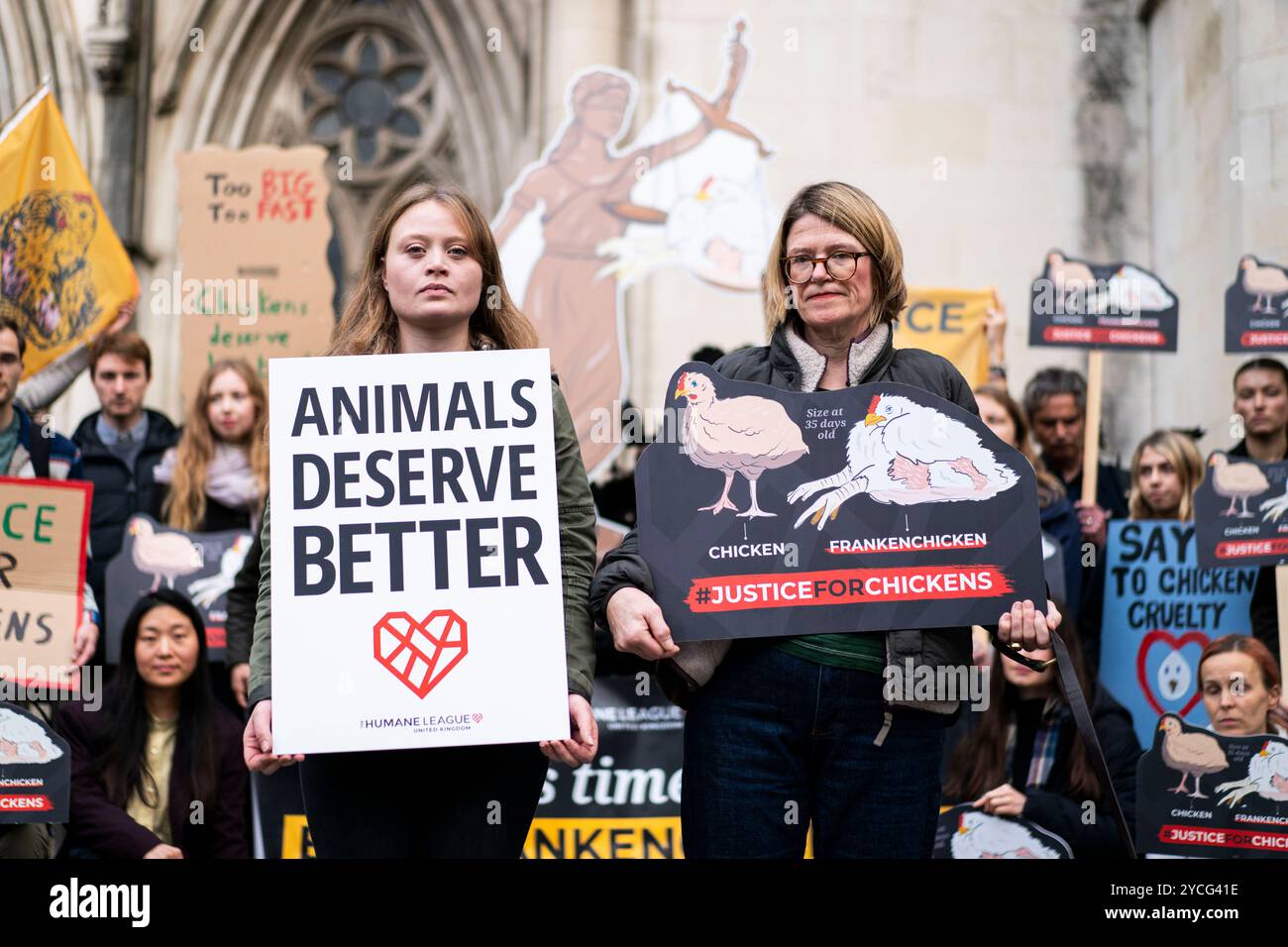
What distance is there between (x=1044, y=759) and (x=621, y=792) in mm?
1509

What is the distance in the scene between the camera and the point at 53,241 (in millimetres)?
6637

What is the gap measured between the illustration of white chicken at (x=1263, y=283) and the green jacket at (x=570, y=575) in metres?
3.91

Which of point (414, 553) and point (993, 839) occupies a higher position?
point (414, 553)

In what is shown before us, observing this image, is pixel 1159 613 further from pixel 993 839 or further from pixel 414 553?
pixel 414 553

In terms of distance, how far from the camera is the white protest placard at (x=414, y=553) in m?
3.15

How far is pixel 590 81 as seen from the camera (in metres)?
7.71

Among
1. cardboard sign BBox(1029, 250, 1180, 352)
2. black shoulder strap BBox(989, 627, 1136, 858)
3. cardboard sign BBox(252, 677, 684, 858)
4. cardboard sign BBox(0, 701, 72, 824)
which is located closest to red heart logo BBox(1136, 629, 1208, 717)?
cardboard sign BBox(1029, 250, 1180, 352)

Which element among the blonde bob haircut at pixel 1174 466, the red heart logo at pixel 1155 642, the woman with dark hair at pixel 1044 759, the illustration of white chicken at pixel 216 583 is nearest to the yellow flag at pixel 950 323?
the blonde bob haircut at pixel 1174 466

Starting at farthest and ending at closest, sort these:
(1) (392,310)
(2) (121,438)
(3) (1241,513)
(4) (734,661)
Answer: (2) (121,438) < (3) (1241,513) < (1) (392,310) < (4) (734,661)

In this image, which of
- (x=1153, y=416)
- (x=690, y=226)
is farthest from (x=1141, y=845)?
(x=1153, y=416)

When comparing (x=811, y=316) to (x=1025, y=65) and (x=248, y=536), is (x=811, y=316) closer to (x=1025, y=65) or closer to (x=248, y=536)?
(x=248, y=536)

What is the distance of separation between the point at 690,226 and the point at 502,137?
5.86 m

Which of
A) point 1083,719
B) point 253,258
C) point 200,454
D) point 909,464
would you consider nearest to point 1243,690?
point 1083,719
